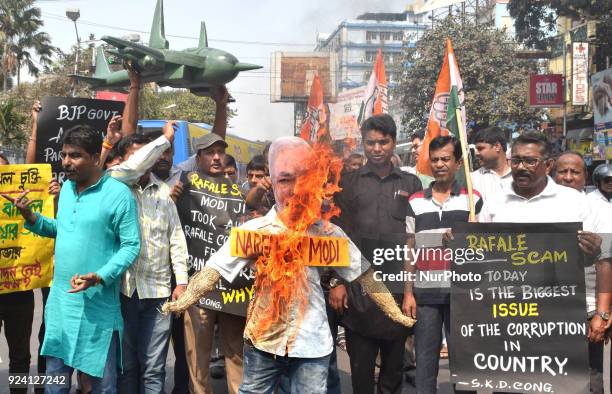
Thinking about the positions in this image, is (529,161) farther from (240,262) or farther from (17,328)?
(17,328)

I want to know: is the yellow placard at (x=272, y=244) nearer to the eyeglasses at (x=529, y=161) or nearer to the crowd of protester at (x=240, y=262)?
the crowd of protester at (x=240, y=262)

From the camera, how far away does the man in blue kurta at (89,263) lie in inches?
177

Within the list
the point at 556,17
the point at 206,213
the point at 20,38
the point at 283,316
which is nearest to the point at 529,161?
the point at 283,316

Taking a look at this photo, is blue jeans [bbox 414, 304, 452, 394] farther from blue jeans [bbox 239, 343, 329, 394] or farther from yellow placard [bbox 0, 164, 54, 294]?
yellow placard [bbox 0, 164, 54, 294]

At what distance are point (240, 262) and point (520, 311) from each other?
5.63ft

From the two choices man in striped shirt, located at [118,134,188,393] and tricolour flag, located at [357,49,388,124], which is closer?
man in striped shirt, located at [118,134,188,393]

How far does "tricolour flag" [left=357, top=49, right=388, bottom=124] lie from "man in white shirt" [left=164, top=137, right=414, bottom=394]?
483cm

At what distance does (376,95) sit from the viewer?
9289 millimetres

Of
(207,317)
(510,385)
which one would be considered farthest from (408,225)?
(207,317)

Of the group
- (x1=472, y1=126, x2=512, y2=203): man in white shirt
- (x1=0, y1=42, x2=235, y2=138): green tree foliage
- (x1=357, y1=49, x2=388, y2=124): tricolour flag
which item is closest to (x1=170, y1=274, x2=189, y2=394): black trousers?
(x1=472, y1=126, x2=512, y2=203): man in white shirt

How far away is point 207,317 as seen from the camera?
583cm

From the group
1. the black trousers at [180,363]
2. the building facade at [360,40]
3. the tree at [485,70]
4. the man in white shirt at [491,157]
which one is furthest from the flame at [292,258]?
the tree at [485,70]

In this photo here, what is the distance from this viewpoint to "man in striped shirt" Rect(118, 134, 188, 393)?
511 centimetres

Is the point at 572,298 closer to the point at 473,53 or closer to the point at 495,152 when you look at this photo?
the point at 495,152
